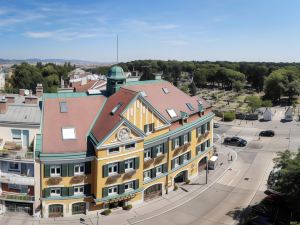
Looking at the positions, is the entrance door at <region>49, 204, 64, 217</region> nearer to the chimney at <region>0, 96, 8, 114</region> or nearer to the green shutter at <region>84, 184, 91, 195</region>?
the green shutter at <region>84, 184, 91, 195</region>

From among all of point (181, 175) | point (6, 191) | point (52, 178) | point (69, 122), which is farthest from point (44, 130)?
point (181, 175)

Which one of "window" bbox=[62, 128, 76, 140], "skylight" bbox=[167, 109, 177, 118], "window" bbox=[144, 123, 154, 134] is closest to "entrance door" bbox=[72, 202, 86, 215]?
"window" bbox=[62, 128, 76, 140]

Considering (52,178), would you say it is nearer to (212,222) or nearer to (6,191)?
(6,191)

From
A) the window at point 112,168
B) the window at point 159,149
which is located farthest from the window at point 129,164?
the window at point 159,149

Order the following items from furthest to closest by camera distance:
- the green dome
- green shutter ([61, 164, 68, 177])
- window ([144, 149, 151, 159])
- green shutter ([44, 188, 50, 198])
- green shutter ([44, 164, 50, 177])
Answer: the green dome, window ([144, 149, 151, 159]), green shutter ([44, 188, 50, 198]), green shutter ([61, 164, 68, 177]), green shutter ([44, 164, 50, 177])

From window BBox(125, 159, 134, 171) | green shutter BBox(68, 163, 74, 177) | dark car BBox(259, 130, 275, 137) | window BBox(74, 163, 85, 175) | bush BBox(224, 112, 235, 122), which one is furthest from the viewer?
bush BBox(224, 112, 235, 122)

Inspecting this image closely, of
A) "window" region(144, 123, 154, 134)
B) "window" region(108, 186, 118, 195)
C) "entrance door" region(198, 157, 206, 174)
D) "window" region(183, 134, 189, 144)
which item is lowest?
"entrance door" region(198, 157, 206, 174)

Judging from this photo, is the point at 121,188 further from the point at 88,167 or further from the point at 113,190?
the point at 88,167

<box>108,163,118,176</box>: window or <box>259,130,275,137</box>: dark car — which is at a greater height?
<box>108,163,118,176</box>: window
